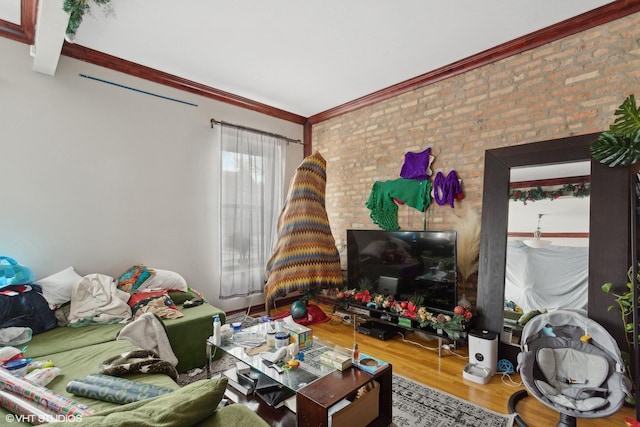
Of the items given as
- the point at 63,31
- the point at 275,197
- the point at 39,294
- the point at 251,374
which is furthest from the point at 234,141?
the point at 251,374

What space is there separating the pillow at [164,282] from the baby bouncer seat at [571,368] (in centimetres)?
290

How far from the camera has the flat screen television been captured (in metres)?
2.88

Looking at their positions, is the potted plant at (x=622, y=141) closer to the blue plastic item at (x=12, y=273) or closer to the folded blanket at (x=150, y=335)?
the folded blanket at (x=150, y=335)

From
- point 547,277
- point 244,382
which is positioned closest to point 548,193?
point 547,277

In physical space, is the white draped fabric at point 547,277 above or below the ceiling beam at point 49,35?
below

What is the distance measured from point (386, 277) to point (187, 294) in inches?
80.2

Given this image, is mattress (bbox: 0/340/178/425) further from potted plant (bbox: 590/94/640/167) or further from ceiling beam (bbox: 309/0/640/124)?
ceiling beam (bbox: 309/0/640/124)

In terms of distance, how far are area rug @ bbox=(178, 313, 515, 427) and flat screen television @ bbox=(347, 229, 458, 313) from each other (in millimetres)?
851

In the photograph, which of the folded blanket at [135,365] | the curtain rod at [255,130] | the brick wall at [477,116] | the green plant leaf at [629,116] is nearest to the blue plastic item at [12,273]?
the folded blanket at [135,365]

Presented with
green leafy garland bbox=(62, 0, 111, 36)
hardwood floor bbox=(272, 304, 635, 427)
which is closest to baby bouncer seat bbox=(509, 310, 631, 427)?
hardwood floor bbox=(272, 304, 635, 427)

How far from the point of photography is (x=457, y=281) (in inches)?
116

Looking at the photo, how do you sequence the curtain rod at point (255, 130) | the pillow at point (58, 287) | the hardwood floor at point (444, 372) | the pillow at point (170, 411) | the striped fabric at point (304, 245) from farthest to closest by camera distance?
1. the curtain rod at point (255, 130)
2. the striped fabric at point (304, 245)
3. the pillow at point (58, 287)
4. the hardwood floor at point (444, 372)
5. the pillow at point (170, 411)

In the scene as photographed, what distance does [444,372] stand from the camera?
250cm

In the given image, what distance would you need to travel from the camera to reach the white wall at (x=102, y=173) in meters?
2.57
